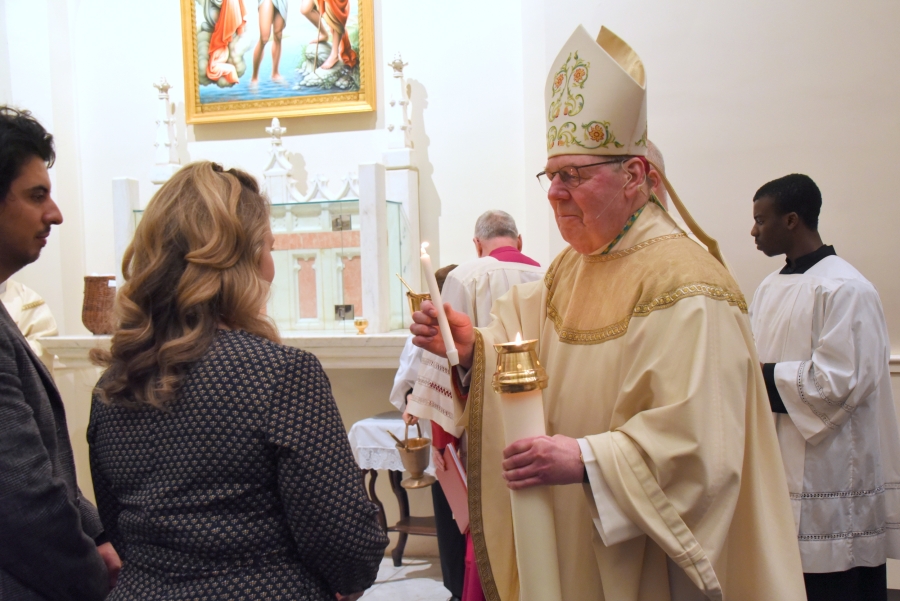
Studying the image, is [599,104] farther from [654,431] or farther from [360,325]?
[360,325]

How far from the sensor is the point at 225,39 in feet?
19.8

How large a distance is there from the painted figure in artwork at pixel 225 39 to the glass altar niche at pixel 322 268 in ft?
4.93

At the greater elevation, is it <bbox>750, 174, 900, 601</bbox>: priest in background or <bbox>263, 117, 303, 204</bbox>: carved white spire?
<bbox>263, 117, 303, 204</bbox>: carved white spire

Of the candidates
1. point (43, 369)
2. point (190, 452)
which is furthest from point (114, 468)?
point (43, 369)

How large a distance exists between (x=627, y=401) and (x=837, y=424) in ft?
5.84

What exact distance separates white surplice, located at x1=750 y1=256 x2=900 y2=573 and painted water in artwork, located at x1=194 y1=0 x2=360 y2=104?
12.9ft

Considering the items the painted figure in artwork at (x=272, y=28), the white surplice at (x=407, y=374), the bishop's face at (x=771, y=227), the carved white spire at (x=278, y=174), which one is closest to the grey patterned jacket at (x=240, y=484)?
the white surplice at (x=407, y=374)

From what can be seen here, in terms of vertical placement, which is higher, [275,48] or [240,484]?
[275,48]

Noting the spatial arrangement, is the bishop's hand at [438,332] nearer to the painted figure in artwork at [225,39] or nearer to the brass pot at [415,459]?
the brass pot at [415,459]

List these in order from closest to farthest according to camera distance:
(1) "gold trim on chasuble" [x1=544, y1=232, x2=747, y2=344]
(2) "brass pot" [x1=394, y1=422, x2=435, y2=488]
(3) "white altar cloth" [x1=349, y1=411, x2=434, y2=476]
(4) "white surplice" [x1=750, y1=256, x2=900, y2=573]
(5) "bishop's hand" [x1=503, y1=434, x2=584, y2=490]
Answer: (5) "bishop's hand" [x1=503, y1=434, x2=584, y2=490], (1) "gold trim on chasuble" [x1=544, y1=232, x2=747, y2=344], (4) "white surplice" [x1=750, y1=256, x2=900, y2=573], (2) "brass pot" [x1=394, y1=422, x2=435, y2=488], (3) "white altar cloth" [x1=349, y1=411, x2=434, y2=476]

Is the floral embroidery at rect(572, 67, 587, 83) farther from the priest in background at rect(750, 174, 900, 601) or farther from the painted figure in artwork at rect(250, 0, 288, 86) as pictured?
the painted figure in artwork at rect(250, 0, 288, 86)

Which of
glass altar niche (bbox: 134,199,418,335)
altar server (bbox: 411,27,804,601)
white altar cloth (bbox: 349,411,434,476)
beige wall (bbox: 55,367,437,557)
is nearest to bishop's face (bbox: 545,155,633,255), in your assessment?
altar server (bbox: 411,27,804,601)

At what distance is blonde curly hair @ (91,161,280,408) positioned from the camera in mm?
1407

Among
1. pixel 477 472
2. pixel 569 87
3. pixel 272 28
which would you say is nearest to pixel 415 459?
pixel 477 472
